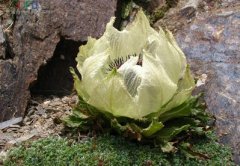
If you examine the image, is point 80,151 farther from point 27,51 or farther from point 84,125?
point 27,51

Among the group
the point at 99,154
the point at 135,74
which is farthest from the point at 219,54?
the point at 99,154

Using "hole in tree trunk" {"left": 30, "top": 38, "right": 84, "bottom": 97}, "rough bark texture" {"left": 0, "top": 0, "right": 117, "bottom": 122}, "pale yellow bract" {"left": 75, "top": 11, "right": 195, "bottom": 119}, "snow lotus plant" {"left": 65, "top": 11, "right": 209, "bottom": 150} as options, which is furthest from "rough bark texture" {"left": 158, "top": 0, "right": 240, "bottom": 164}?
"hole in tree trunk" {"left": 30, "top": 38, "right": 84, "bottom": 97}

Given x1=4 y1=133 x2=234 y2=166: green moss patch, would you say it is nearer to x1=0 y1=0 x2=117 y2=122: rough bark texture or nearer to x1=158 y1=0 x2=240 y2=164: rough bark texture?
x1=158 y1=0 x2=240 y2=164: rough bark texture

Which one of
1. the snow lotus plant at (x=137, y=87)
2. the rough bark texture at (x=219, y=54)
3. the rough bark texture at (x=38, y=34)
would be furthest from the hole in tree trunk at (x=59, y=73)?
the rough bark texture at (x=219, y=54)

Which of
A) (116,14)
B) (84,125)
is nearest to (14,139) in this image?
(84,125)

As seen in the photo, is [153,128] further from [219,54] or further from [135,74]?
[219,54]
